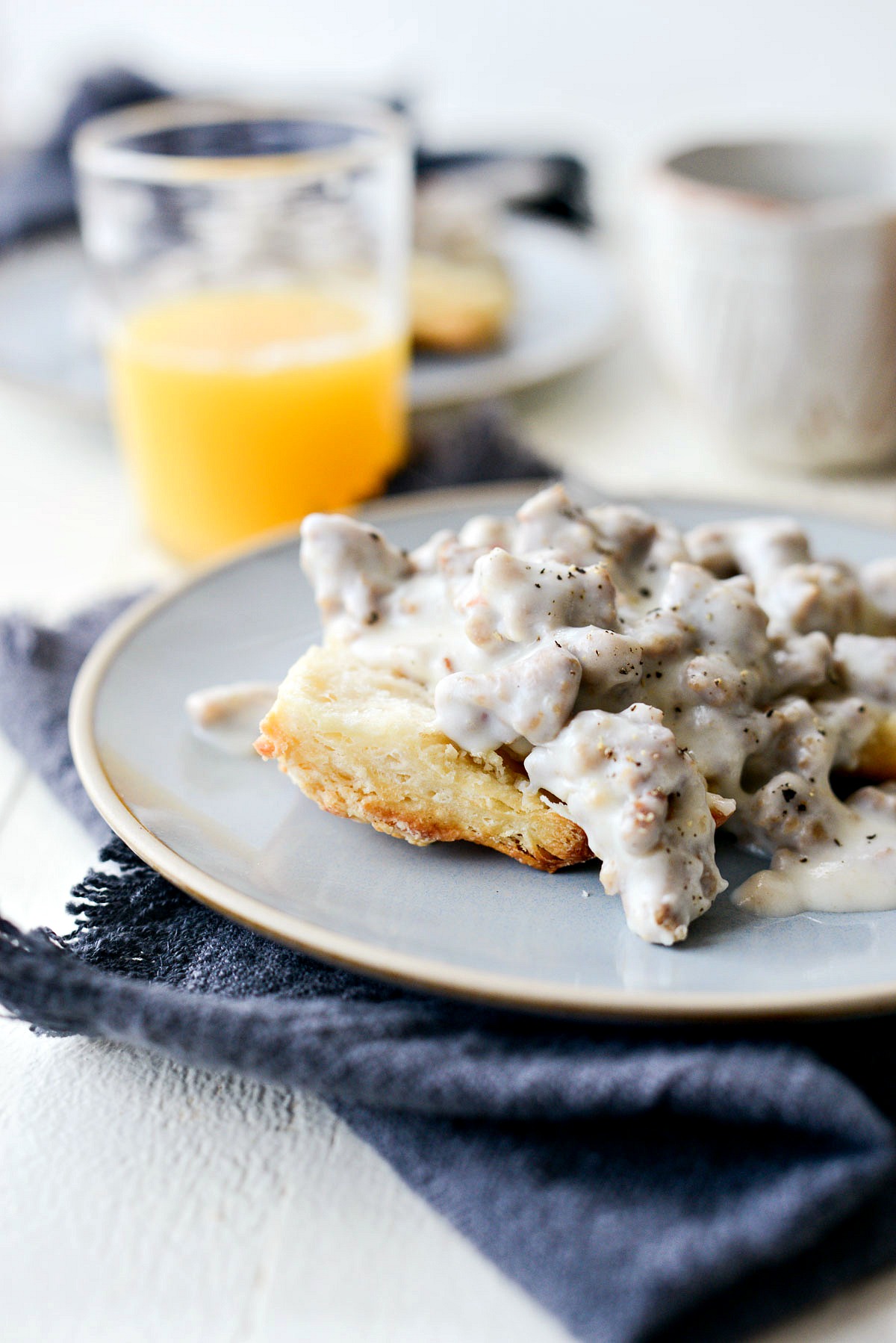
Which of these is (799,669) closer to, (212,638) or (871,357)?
(212,638)

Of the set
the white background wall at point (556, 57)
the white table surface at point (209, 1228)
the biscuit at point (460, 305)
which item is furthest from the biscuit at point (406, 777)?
the white background wall at point (556, 57)

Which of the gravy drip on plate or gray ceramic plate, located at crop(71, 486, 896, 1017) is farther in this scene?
the gravy drip on plate

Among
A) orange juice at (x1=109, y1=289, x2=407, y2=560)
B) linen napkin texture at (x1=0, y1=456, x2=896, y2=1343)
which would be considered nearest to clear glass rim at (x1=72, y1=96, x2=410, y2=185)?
orange juice at (x1=109, y1=289, x2=407, y2=560)

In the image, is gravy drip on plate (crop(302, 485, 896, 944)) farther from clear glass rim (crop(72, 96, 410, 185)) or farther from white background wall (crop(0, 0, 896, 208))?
white background wall (crop(0, 0, 896, 208))

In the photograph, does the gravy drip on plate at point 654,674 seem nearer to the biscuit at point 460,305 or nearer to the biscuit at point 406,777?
the biscuit at point 406,777

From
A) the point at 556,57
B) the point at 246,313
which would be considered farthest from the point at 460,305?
the point at 556,57

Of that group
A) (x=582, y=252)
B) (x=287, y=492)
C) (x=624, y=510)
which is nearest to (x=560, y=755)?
(x=624, y=510)
